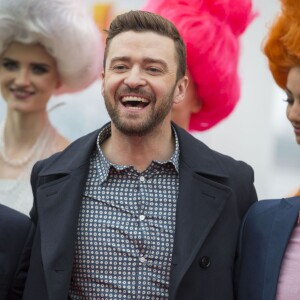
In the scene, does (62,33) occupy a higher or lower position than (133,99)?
higher

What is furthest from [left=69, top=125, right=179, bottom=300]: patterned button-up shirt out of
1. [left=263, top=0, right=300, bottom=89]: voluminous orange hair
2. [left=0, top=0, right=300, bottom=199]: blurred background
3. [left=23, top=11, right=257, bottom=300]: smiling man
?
[left=0, top=0, right=300, bottom=199]: blurred background

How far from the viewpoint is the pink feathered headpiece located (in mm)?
3100

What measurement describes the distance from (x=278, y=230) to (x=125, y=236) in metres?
0.48

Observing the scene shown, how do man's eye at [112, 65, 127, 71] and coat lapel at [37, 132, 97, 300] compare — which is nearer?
coat lapel at [37, 132, 97, 300]

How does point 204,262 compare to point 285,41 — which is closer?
point 204,262

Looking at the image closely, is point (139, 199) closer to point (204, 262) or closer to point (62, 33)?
point (204, 262)

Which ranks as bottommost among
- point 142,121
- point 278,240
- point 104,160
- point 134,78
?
point 278,240

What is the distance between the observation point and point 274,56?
8.58ft

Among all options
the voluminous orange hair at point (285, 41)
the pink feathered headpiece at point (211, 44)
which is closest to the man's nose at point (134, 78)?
the voluminous orange hair at point (285, 41)

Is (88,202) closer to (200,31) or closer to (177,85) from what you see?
(177,85)

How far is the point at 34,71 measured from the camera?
10.3 ft

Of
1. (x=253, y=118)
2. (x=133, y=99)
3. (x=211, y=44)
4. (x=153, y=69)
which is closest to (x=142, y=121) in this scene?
(x=133, y=99)

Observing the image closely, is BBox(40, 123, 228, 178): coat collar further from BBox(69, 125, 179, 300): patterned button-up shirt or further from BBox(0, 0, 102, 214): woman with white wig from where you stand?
BBox(0, 0, 102, 214): woman with white wig

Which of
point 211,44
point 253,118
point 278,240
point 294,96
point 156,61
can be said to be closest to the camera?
point 278,240
